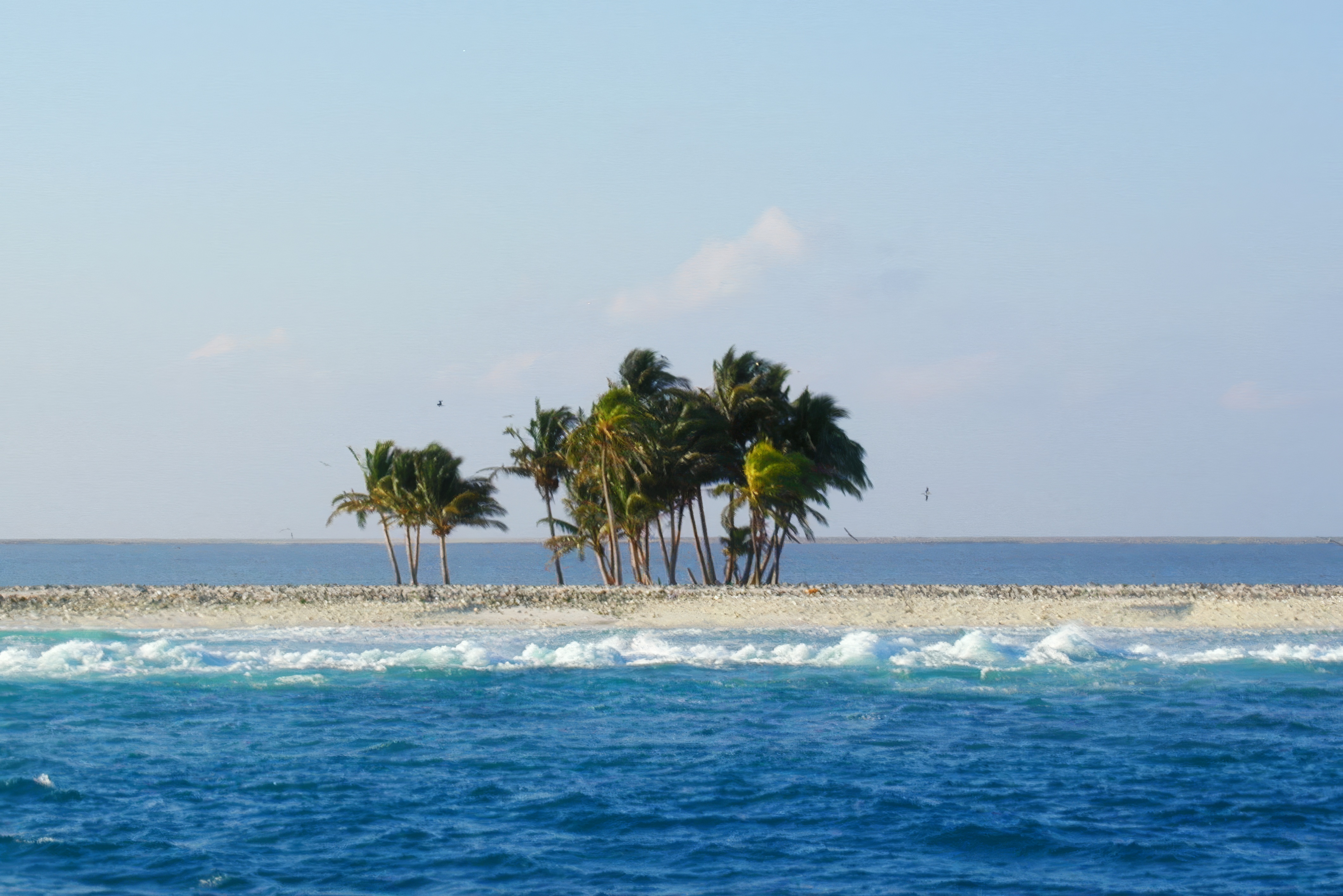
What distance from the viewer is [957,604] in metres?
36.4

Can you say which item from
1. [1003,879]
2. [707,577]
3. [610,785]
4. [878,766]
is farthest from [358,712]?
[707,577]

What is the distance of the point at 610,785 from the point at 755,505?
29013mm

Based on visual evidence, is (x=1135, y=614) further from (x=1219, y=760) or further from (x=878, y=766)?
(x=878, y=766)

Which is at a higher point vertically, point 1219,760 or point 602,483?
point 602,483

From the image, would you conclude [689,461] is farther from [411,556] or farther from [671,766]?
[671,766]

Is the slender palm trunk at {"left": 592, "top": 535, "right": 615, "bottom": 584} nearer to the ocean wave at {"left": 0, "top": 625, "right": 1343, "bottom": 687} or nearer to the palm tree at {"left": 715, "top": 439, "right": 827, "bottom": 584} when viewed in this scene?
the palm tree at {"left": 715, "top": 439, "right": 827, "bottom": 584}

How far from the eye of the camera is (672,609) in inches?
1411

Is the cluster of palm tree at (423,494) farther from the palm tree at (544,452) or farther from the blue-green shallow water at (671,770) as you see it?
the blue-green shallow water at (671,770)

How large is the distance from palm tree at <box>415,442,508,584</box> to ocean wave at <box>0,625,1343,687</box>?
2191 cm

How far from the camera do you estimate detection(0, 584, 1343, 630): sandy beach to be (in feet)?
111

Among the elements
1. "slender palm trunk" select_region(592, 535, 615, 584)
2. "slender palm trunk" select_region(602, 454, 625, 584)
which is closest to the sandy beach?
"slender palm trunk" select_region(602, 454, 625, 584)

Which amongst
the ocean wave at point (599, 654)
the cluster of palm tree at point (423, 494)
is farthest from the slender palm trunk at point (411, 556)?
the ocean wave at point (599, 654)

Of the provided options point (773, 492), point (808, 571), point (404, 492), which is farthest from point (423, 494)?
point (808, 571)

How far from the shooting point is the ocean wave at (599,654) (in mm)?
25906
